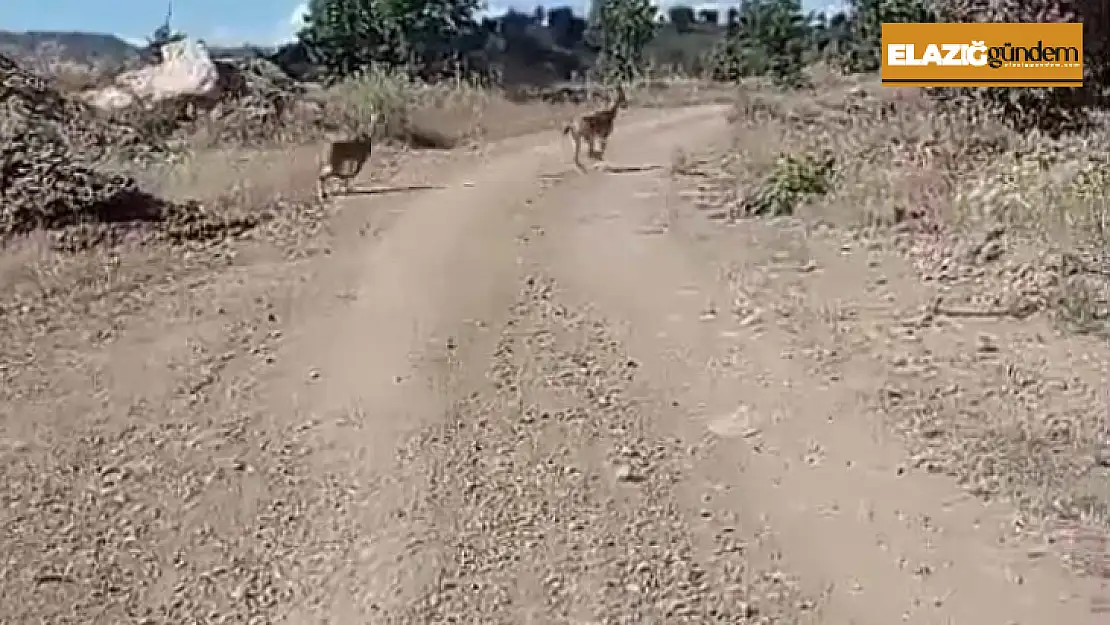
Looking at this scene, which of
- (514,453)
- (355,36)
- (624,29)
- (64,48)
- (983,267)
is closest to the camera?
(514,453)

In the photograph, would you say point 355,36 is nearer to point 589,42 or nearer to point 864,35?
point 864,35

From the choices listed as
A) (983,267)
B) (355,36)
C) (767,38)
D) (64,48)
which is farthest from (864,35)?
(983,267)

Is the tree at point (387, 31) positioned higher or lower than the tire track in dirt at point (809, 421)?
higher

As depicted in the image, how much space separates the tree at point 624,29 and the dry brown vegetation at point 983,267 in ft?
146

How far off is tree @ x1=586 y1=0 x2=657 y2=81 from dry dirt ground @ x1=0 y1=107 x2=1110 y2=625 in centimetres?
5073

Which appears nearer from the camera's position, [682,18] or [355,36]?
[355,36]

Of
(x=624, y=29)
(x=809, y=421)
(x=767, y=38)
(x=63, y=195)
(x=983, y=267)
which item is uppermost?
(x=624, y=29)

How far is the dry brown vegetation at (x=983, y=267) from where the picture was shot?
5891mm

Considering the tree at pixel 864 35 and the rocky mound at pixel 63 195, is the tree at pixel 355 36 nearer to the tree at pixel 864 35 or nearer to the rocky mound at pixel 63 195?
the tree at pixel 864 35

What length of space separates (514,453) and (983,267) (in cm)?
455

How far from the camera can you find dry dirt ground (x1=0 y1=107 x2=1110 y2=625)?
4.74 m

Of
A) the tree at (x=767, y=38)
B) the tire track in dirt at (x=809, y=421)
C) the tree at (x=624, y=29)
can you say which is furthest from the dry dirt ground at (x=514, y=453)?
the tree at (x=624, y=29)

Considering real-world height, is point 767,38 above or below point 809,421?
above

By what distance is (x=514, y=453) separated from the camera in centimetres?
614
